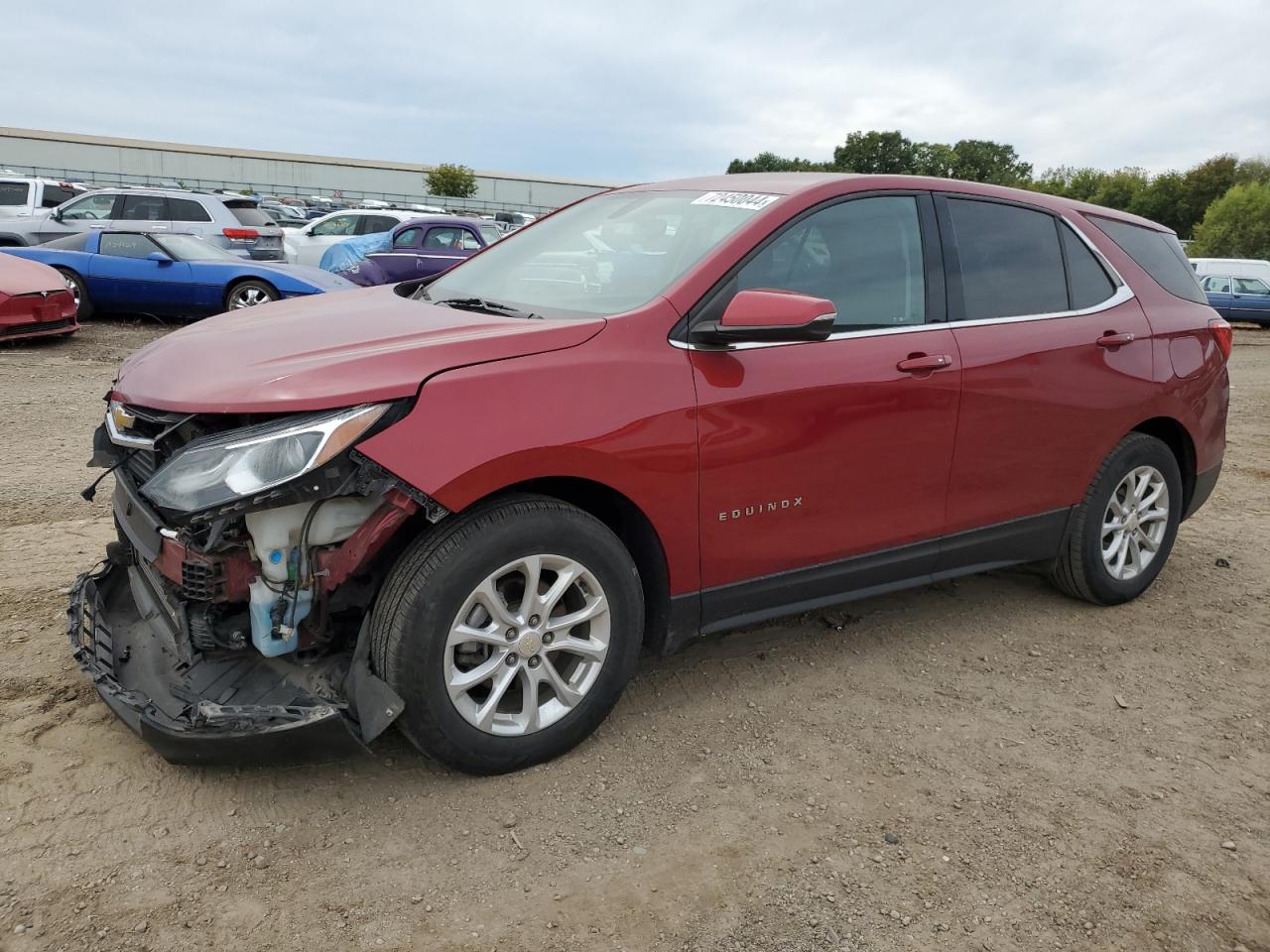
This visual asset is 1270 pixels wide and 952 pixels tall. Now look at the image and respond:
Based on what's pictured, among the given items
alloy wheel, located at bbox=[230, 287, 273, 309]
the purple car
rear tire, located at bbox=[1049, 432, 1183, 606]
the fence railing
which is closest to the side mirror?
rear tire, located at bbox=[1049, 432, 1183, 606]

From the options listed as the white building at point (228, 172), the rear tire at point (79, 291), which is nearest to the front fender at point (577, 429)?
the rear tire at point (79, 291)

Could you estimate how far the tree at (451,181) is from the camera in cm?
6631

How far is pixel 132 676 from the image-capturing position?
2.95 meters

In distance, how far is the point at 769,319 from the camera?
9.76 ft

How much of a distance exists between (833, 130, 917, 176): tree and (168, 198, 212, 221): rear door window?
225ft

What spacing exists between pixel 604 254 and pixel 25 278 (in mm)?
9386

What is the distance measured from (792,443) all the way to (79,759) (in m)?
2.40

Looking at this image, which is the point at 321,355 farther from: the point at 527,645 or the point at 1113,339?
the point at 1113,339

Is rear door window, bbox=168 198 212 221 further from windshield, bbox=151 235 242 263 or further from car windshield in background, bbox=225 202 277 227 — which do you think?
windshield, bbox=151 235 242 263

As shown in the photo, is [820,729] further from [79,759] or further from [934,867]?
[79,759]

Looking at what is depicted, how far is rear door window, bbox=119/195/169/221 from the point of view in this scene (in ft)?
51.9

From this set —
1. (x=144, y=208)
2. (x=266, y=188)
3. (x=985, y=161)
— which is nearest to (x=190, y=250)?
(x=144, y=208)

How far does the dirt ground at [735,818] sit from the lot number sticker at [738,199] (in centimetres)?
173

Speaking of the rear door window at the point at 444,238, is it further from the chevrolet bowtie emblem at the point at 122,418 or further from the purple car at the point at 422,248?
the chevrolet bowtie emblem at the point at 122,418
